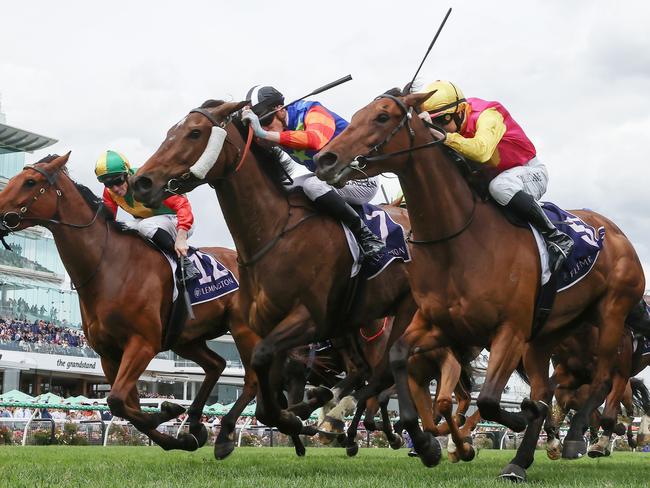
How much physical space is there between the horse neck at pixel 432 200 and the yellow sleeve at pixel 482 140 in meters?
0.16

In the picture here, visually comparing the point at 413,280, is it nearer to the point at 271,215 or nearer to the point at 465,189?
the point at 465,189

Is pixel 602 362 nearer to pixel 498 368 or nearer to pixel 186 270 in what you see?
pixel 498 368

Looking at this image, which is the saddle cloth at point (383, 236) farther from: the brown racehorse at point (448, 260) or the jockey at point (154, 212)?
the jockey at point (154, 212)

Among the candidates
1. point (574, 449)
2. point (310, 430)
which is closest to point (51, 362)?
point (310, 430)

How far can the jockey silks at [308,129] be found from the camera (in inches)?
270

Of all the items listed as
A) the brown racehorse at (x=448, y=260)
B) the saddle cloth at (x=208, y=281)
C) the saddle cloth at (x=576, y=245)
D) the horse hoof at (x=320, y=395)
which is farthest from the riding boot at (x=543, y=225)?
the saddle cloth at (x=208, y=281)

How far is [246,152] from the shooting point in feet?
22.2

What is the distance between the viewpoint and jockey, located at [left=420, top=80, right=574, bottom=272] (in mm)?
6344

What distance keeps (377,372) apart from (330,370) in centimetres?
354

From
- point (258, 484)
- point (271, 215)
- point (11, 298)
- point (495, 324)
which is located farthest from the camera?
point (11, 298)

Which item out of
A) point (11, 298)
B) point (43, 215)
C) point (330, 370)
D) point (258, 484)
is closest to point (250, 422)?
point (330, 370)

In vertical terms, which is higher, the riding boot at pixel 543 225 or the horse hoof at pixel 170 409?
the riding boot at pixel 543 225

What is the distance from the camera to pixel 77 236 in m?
8.21

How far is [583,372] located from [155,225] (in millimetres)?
4886
